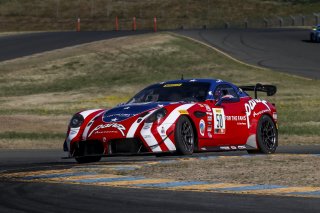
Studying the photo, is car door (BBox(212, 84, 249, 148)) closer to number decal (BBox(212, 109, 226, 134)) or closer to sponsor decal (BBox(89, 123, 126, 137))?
number decal (BBox(212, 109, 226, 134))

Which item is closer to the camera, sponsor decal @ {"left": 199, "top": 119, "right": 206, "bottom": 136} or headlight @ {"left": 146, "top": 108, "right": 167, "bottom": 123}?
headlight @ {"left": 146, "top": 108, "right": 167, "bottom": 123}

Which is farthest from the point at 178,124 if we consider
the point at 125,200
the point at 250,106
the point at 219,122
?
the point at 125,200

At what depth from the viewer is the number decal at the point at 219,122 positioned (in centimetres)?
1573

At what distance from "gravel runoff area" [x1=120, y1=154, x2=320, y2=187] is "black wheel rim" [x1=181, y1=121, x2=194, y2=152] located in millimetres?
592

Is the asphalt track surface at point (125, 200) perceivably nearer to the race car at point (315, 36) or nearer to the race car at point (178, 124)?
the race car at point (178, 124)

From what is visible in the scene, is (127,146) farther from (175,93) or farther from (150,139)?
(175,93)

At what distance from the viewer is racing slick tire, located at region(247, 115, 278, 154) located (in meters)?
16.6

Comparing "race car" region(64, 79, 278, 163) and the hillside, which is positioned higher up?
the hillside

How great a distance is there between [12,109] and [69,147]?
1594 cm

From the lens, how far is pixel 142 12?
85.1 meters

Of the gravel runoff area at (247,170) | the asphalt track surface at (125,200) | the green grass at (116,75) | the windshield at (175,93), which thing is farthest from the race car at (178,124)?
the green grass at (116,75)

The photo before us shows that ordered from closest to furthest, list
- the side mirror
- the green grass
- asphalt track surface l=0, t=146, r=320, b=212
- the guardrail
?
1. asphalt track surface l=0, t=146, r=320, b=212
2. the side mirror
3. the green grass
4. the guardrail

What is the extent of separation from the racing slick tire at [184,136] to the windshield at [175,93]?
866 mm

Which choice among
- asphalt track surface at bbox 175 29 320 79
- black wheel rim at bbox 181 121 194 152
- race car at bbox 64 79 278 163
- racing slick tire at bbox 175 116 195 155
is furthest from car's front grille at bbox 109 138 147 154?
asphalt track surface at bbox 175 29 320 79
